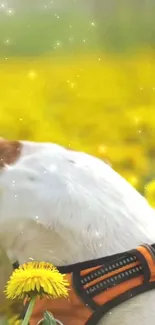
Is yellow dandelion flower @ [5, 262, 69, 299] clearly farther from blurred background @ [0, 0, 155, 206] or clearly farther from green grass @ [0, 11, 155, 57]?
green grass @ [0, 11, 155, 57]

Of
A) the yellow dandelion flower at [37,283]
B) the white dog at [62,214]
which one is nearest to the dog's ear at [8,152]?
the white dog at [62,214]

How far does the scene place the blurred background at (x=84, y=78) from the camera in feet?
2.56

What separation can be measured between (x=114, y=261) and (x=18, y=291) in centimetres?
11

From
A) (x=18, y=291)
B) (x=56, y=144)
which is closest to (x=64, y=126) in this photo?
(x=56, y=144)

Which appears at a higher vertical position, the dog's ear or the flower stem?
the dog's ear

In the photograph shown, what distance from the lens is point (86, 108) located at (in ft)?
2.60

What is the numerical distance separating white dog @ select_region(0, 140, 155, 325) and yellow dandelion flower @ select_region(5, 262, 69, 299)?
0.19 feet

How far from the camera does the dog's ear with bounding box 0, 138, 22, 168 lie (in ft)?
2.22

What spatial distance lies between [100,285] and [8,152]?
0.18 m

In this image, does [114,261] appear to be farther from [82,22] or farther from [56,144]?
[82,22]

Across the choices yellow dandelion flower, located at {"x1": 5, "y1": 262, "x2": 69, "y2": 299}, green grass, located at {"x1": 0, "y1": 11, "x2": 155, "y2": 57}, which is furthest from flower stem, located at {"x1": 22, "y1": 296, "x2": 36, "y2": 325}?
green grass, located at {"x1": 0, "y1": 11, "x2": 155, "y2": 57}

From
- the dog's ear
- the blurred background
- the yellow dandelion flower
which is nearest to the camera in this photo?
the yellow dandelion flower

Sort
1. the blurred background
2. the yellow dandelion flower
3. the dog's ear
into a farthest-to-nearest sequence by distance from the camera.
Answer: the blurred background
the dog's ear
the yellow dandelion flower

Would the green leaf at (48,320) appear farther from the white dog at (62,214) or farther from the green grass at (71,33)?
the green grass at (71,33)
